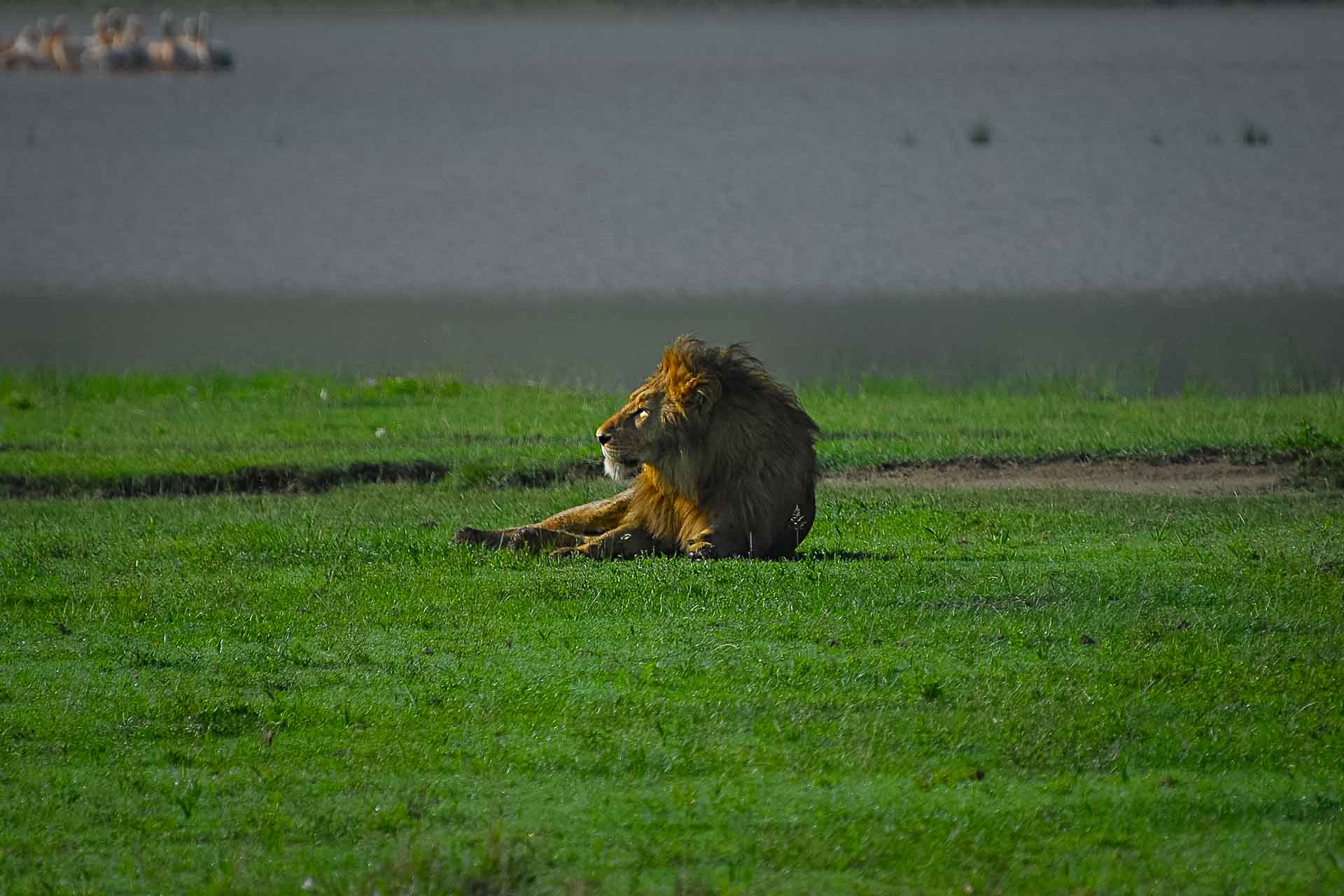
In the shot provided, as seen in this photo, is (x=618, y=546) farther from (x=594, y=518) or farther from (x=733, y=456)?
(x=733, y=456)

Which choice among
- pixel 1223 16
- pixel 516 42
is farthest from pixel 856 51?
pixel 1223 16

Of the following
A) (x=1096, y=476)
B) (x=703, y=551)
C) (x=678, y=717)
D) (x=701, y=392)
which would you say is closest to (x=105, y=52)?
(x=1096, y=476)

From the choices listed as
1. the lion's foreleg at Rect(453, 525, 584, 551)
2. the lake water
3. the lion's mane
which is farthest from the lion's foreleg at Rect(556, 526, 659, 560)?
the lake water

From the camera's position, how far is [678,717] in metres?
7.46

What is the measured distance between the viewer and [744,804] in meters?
6.52

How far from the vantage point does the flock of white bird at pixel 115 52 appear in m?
81.4

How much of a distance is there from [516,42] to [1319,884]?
113 m

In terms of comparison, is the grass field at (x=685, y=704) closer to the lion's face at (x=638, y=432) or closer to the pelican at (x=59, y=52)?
the lion's face at (x=638, y=432)

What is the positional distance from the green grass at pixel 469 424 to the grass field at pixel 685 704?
178 cm

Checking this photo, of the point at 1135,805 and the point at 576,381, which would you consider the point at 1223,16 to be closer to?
the point at 576,381

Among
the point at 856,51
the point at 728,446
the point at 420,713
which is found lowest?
the point at 420,713

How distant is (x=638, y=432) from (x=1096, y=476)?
485 centimetres

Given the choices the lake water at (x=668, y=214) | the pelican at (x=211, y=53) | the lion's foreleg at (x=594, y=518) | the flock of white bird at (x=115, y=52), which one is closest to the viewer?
the lion's foreleg at (x=594, y=518)

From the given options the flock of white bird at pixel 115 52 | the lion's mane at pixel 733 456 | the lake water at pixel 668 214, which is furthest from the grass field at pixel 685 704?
the flock of white bird at pixel 115 52
